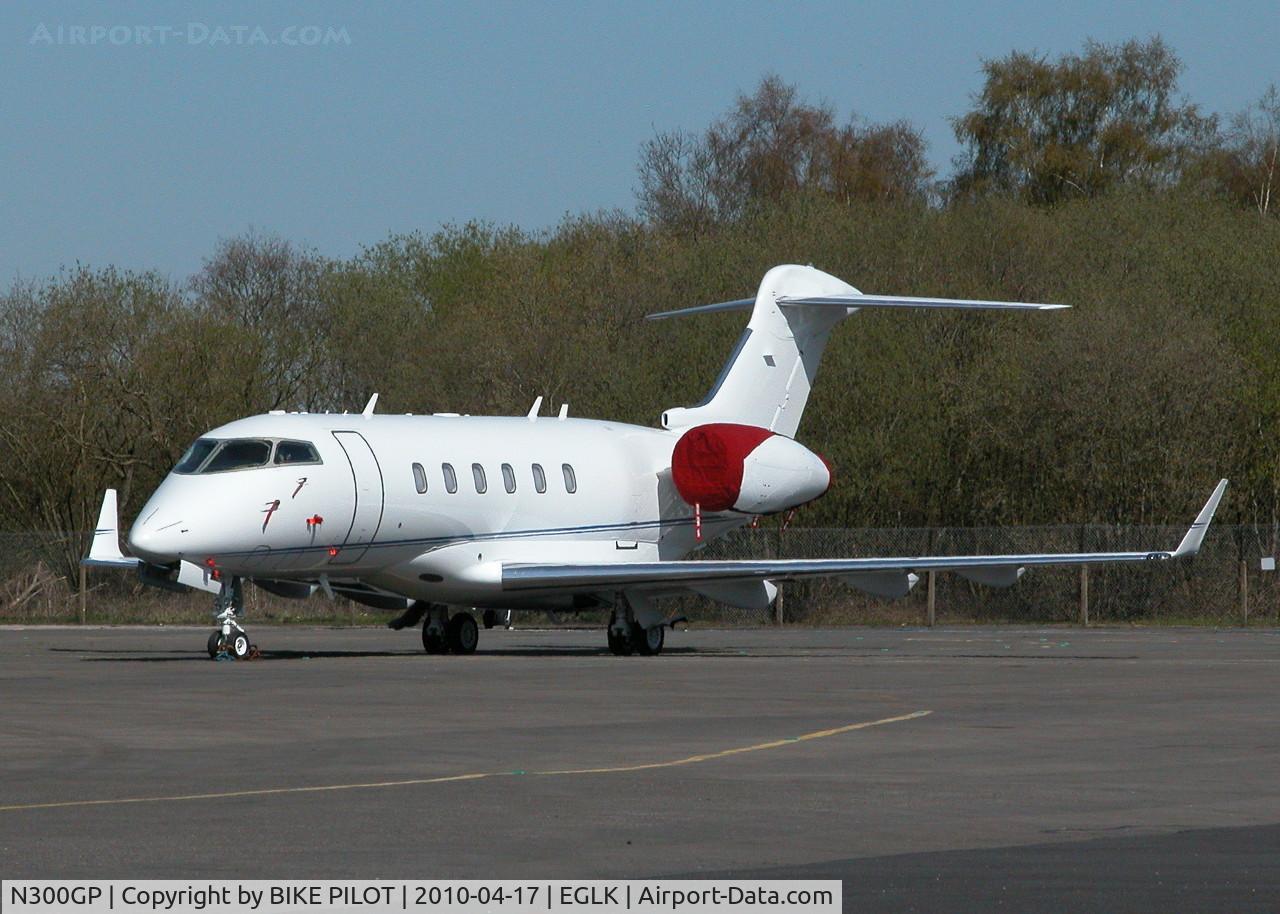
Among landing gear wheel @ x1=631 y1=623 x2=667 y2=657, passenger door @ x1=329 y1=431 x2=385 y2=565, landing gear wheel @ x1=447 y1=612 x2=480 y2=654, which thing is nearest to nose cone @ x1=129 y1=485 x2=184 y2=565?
passenger door @ x1=329 y1=431 x2=385 y2=565

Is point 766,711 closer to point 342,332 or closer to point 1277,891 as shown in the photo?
point 1277,891

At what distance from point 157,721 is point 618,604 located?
1268 centimetres

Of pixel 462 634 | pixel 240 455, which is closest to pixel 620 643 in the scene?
pixel 462 634

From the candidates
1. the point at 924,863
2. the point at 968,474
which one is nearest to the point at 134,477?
the point at 968,474

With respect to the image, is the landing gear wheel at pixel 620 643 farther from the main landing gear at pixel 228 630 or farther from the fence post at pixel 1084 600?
the fence post at pixel 1084 600

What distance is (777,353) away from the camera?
3344 centimetres

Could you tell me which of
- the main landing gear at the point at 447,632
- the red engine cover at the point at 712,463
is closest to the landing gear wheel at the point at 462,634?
the main landing gear at the point at 447,632

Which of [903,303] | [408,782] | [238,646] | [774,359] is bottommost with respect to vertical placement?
[408,782]

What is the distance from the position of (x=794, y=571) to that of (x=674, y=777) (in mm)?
14747

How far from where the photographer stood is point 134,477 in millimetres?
51469

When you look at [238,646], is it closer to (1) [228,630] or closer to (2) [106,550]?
(1) [228,630]
